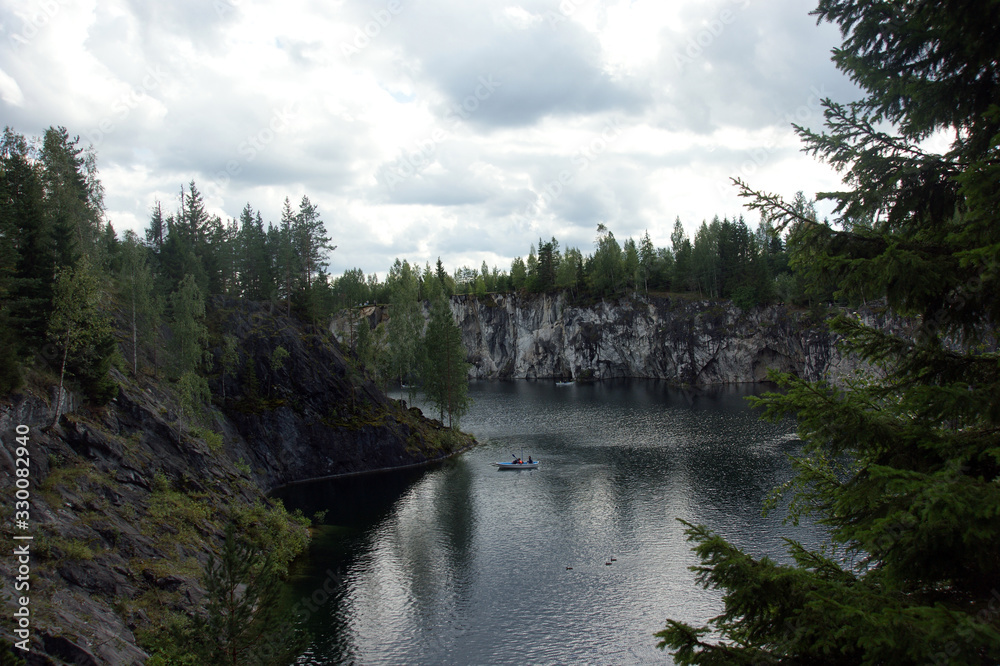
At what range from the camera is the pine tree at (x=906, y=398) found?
218 inches

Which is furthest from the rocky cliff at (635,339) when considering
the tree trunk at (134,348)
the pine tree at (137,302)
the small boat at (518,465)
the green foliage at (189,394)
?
the tree trunk at (134,348)

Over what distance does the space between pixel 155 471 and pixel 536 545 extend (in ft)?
76.4

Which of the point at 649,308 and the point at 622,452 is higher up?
the point at 649,308

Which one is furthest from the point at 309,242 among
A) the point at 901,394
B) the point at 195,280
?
the point at 901,394

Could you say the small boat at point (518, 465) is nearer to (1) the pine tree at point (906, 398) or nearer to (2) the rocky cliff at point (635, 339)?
(1) the pine tree at point (906, 398)

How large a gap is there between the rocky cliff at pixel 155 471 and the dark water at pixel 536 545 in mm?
5085

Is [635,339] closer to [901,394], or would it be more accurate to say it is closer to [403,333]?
[403,333]

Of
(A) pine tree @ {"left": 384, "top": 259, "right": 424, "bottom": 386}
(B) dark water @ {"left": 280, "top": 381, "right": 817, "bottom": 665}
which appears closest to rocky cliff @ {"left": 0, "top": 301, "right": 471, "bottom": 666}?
(B) dark water @ {"left": 280, "top": 381, "right": 817, "bottom": 665}

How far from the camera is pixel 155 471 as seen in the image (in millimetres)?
32062

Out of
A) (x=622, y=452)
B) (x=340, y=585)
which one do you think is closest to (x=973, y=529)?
(x=340, y=585)

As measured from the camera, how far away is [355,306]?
12556cm

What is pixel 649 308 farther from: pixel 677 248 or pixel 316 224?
pixel 316 224

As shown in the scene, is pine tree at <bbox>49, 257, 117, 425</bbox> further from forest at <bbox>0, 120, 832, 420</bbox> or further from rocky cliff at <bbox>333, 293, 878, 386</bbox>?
rocky cliff at <bbox>333, 293, 878, 386</bbox>

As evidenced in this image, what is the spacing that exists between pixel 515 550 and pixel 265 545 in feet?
50.4
